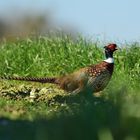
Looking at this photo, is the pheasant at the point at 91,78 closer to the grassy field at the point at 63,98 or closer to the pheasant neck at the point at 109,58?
the pheasant neck at the point at 109,58

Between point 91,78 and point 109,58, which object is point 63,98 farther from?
point 109,58

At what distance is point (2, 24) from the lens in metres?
37.2

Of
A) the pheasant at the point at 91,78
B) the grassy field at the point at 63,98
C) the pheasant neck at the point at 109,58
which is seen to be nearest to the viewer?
the grassy field at the point at 63,98

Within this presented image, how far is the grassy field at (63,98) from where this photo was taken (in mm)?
4844

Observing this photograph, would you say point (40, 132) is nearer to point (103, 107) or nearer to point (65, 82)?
point (103, 107)

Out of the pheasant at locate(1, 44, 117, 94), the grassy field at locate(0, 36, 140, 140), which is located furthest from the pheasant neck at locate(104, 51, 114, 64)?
the grassy field at locate(0, 36, 140, 140)

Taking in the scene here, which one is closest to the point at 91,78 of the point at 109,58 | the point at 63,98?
the point at 63,98

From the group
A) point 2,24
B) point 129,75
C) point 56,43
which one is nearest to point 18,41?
point 56,43

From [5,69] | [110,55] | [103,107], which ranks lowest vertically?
[5,69]

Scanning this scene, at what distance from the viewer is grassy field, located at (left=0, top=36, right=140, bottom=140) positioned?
4.84 meters

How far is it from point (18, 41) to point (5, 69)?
1.49 m

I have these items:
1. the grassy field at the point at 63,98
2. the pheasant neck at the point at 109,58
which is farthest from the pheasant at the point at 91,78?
the grassy field at the point at 63,98

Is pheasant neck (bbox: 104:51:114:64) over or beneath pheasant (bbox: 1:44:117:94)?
over

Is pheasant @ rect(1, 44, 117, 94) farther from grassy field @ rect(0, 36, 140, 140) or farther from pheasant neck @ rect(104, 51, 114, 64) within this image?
grassy field @ rect(0, 36, 140, 140)
